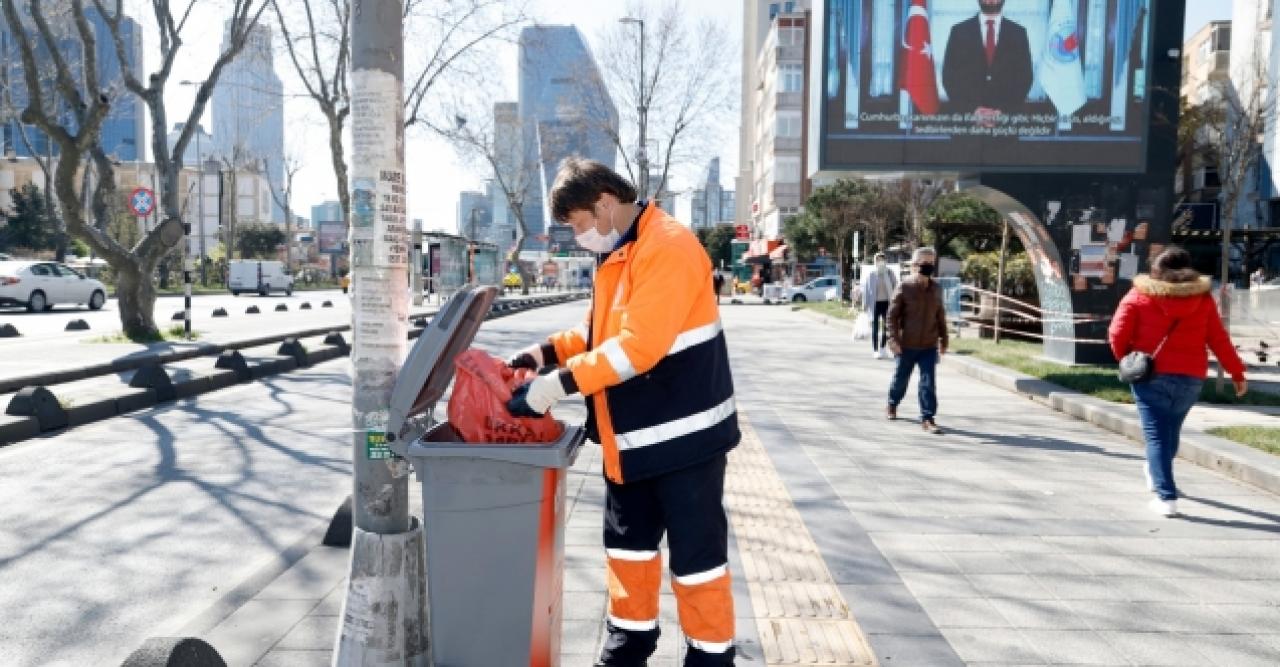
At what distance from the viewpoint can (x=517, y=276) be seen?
5272 centimetres

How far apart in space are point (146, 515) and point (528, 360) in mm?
3627

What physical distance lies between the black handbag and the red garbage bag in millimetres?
4093

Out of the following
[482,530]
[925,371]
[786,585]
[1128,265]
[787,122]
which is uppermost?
[787,122]

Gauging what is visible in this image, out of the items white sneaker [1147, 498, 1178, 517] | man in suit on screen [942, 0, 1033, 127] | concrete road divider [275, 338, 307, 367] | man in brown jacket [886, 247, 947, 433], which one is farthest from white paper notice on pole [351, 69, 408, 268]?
man in suit on screen [942, 0, 1033, 127]

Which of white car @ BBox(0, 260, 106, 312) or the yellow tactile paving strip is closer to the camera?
the yellow tactile paving strip

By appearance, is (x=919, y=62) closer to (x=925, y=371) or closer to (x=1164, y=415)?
(x=925, y=371)

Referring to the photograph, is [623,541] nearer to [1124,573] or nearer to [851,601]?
[851,601]

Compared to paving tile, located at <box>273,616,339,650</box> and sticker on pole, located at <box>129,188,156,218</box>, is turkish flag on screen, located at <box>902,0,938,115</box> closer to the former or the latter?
paving tile, located at <box>273,616,339,650</box>

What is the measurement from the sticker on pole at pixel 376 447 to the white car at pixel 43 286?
1003 inches

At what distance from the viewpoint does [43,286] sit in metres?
24.2

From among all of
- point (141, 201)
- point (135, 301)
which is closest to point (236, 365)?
point (135, 301)

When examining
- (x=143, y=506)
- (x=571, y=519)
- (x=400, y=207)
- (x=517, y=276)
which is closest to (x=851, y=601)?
(x=571, y=519)

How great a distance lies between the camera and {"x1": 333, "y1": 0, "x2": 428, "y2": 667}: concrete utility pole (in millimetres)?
2885

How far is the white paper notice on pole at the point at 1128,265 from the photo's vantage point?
43.0ft
